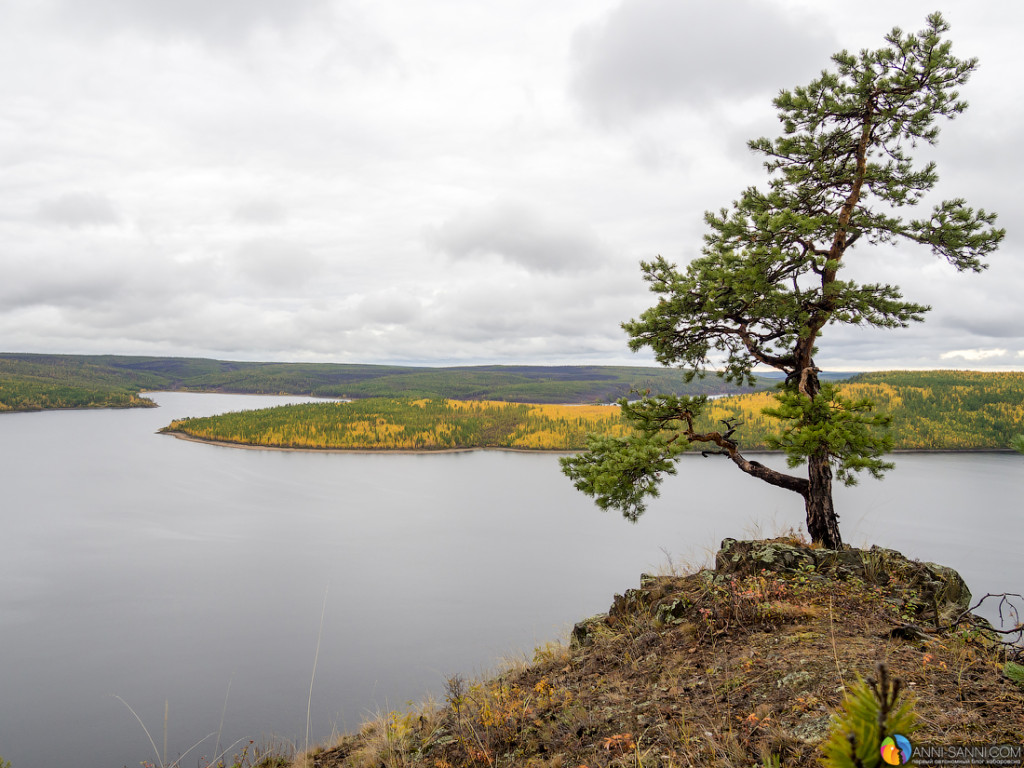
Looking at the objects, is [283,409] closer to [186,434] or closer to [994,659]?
[186,434]

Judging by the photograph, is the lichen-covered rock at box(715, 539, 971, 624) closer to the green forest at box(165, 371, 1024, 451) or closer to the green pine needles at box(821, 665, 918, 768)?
the green pine needles at box(821, 665, 918, 768)

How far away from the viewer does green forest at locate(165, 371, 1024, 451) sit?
58312 millimetres

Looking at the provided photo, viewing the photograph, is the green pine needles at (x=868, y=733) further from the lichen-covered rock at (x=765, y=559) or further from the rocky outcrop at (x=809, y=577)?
the lichen-covered rock at (x=765, y=559)

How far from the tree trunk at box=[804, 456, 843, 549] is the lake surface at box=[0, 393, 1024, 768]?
1.90 metres

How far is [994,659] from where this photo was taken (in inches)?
196

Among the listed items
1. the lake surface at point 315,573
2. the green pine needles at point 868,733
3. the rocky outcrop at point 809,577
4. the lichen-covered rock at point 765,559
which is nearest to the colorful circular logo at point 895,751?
the green pine needles at point 868,733

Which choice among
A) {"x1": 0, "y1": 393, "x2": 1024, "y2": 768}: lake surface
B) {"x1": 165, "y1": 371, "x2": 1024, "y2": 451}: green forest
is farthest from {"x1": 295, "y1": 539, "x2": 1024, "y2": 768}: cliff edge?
{"x1": 165, "y1": 371, "x2": 1024, "y2": 451}: green forest

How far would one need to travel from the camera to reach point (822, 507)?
9766 mm

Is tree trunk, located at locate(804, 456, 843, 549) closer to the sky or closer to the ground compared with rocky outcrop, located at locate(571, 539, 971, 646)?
closer to the sky

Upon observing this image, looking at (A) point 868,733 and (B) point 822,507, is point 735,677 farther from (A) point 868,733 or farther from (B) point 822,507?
(B) point 822,507

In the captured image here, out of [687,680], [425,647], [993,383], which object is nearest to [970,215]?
[687,680]

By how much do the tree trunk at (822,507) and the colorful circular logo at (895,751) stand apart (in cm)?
976

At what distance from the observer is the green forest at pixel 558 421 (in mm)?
58312

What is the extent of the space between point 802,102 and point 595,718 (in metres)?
11.2
